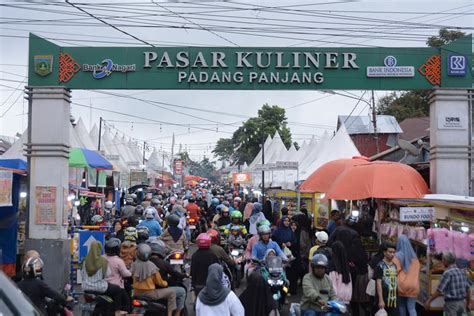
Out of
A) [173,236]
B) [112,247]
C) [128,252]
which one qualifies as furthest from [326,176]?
[112,247]

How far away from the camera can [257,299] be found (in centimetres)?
770

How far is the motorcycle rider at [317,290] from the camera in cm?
781

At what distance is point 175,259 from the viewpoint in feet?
36.3

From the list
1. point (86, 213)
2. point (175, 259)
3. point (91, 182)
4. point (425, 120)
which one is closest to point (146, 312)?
point (175, 259)

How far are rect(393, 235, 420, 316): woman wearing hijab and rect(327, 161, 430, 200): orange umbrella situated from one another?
2.03m

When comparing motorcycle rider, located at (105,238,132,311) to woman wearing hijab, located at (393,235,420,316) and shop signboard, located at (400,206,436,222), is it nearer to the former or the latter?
woman wearing hijab, located at (393,235,420,316)

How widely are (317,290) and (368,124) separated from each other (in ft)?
154

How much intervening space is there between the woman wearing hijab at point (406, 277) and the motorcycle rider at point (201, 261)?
3.02 meters

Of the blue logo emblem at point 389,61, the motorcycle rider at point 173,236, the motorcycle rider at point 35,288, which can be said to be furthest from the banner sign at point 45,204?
the blue logo emblem at point 389,61

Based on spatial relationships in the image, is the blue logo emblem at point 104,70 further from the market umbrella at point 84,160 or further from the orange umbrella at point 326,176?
the orange umbrella at point 326,176

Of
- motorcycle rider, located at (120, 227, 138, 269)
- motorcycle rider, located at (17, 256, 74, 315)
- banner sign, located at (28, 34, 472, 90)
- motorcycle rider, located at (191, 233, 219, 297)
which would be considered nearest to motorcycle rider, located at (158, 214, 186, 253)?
motorcycle rider, located at (120, 227, 138, 269)

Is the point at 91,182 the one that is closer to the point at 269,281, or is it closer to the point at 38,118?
the point at 38,118

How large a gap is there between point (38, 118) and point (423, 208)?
8.35 metres

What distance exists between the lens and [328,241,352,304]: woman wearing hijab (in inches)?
370
